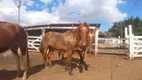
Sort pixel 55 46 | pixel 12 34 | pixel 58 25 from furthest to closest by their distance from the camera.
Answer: pixel 58 25 < pixel 55 46 < pixel 12 34

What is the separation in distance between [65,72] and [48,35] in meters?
2.22

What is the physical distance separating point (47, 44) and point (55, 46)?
2.28 feet

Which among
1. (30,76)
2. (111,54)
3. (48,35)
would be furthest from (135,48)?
(30,76)

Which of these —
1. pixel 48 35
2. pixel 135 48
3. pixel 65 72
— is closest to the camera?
pixel 65 72

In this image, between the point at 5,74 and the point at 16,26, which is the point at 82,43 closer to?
the point at 16,26

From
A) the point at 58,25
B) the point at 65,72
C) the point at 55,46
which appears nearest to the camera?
the point at 65,72

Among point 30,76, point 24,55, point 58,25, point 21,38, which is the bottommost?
point 30,76

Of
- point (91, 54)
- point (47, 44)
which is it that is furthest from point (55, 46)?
point (91, 54)

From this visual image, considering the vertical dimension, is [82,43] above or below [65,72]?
above

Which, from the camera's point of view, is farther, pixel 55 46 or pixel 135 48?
pixel 135 48

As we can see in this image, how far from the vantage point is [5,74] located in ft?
26.2

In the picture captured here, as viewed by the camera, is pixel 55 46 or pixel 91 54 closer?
pixel 55 46

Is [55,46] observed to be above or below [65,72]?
above

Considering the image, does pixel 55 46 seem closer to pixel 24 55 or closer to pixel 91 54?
pixel 24 55
